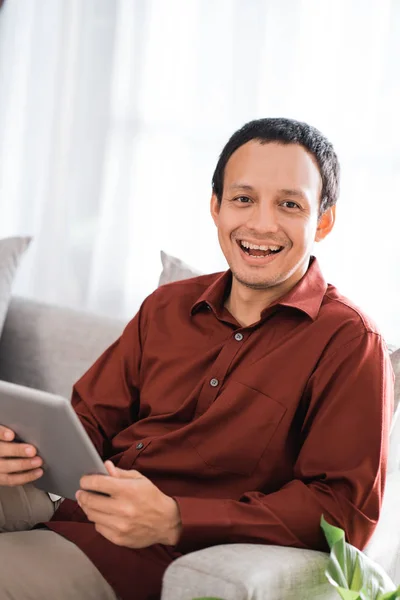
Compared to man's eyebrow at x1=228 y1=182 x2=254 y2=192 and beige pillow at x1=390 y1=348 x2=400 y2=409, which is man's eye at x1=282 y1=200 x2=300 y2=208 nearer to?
man's eyebrow at x1=228 y1=182 x2=254 y2=192

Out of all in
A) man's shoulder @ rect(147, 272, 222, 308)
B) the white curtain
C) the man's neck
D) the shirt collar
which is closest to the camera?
the shirt collar

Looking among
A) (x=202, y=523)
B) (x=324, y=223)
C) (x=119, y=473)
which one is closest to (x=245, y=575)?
(x=202, y=523)

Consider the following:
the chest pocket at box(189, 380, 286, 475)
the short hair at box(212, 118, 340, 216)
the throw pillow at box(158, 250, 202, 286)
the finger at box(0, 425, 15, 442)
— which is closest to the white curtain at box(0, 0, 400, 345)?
the throw pillow at box(158, 250, 202, 286)

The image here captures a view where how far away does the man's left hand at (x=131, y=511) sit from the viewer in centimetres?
127

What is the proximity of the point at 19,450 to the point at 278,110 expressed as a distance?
1.40 m

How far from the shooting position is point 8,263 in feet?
7.56

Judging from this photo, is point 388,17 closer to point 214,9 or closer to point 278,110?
point 278,110

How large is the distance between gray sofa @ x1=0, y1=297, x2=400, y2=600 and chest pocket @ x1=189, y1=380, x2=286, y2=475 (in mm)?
231

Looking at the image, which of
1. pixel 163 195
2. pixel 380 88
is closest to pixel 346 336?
pixel 380 88

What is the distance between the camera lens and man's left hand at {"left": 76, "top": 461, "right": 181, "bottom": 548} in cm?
127

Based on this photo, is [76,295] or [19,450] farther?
[76,295]

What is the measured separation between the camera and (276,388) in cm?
145

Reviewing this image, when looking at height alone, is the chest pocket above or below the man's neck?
below

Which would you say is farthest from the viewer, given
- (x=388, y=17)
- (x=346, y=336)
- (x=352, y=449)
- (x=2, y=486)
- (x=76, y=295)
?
(x=76, y=295)
